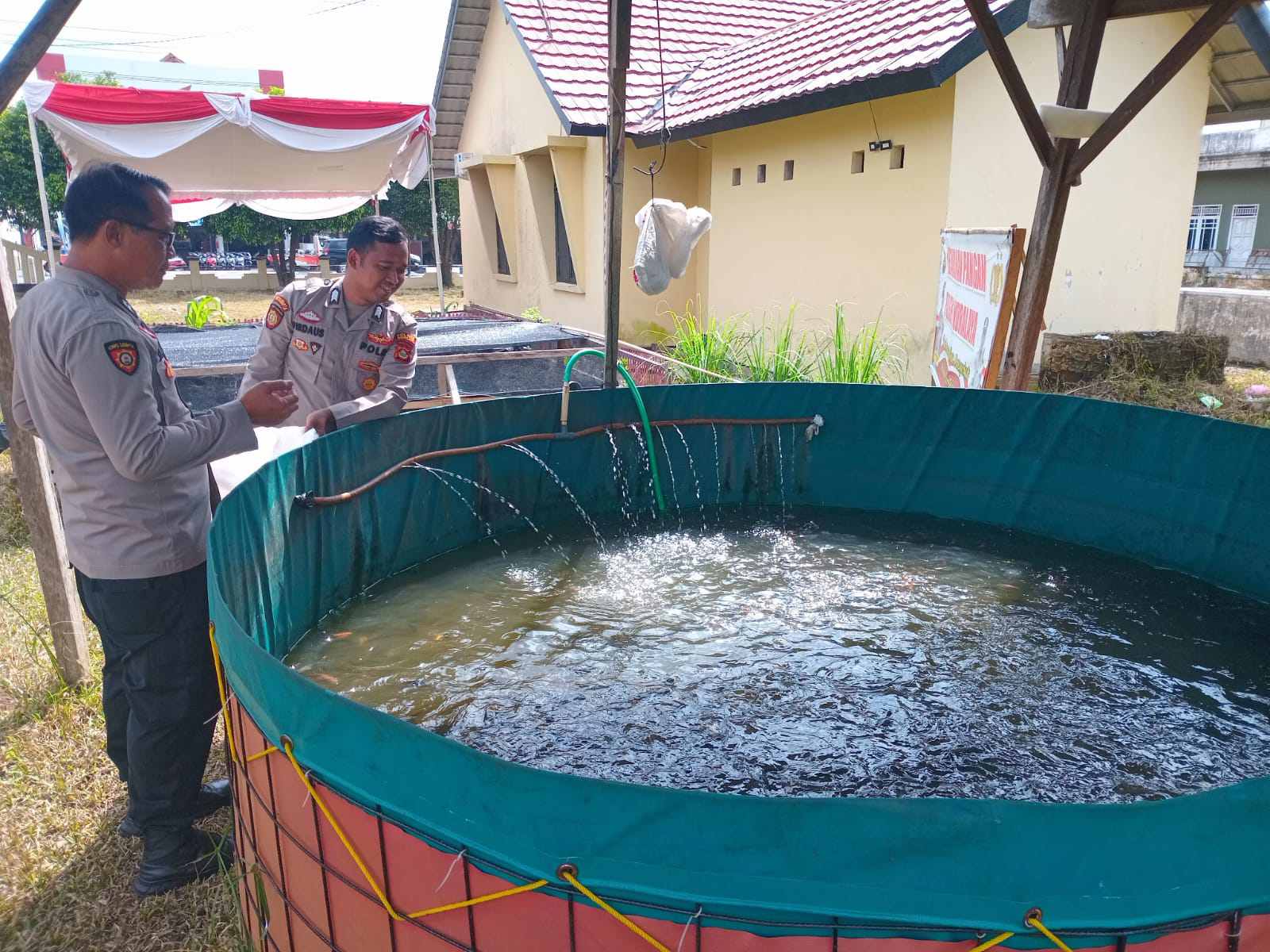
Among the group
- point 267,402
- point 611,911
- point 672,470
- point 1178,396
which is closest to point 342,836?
point 611,911

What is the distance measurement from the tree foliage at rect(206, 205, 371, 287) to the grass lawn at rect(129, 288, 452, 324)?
5.10 ft

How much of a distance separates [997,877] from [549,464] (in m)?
4.07

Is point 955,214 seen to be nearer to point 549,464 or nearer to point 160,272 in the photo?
point 549,464

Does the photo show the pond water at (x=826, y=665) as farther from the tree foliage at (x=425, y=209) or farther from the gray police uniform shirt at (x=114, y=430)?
the tree foliage at (x=425, y=209)

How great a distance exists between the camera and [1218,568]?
14.8 feet

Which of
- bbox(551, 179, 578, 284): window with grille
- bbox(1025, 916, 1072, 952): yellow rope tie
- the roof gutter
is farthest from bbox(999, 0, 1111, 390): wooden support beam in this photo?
bbox(551, 179, 578, 284): window with grille

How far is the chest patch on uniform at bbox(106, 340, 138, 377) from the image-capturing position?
7.79 feet

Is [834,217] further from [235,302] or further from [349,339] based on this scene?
[235,302]

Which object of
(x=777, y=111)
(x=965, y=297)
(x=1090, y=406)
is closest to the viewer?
(x=1090, y=406)

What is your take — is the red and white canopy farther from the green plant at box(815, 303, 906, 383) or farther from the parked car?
the parked car

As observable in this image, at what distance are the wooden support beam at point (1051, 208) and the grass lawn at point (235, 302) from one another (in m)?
14.6

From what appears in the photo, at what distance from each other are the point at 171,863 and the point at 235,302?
69.2 feet

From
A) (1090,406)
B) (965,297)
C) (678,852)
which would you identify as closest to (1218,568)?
(1090,406)

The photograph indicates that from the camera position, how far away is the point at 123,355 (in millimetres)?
2398
